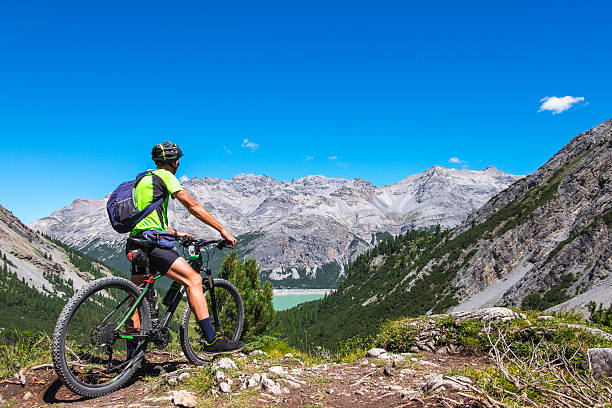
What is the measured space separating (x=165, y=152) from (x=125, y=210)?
1341 millimetres

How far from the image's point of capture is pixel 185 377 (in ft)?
20.1

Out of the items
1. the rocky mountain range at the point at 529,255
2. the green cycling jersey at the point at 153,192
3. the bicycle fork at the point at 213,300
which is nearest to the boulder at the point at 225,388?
the bicycle fork at the point at 213,300

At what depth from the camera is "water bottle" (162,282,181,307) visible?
6.93m

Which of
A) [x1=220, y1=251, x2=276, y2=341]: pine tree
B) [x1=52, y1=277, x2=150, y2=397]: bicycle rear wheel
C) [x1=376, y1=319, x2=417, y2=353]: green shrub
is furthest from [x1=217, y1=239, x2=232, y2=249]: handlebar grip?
[x1=220, y1=251, x2=276, y2=341]: pine tree

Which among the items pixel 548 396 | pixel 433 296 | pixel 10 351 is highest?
pixel 10 351

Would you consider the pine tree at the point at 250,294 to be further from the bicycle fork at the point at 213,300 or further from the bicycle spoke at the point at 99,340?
the bicycle spoke at the point at 99,340

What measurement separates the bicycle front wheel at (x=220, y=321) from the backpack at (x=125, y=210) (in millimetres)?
2044

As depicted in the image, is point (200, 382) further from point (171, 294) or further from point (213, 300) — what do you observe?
point (213, 300)

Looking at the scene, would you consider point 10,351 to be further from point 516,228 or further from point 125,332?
point 516,228

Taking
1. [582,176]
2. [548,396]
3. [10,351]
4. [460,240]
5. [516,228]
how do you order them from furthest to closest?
[460,240] → [516,228] → [582,176] → [10,351] → [548,396]

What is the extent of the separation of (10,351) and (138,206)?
15.1 ft

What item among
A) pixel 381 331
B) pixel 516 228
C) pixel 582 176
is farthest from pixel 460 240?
pixel 381 331

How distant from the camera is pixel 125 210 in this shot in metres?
6.16

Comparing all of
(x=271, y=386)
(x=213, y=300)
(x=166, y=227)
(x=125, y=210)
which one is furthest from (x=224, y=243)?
(x=271, y=386)
